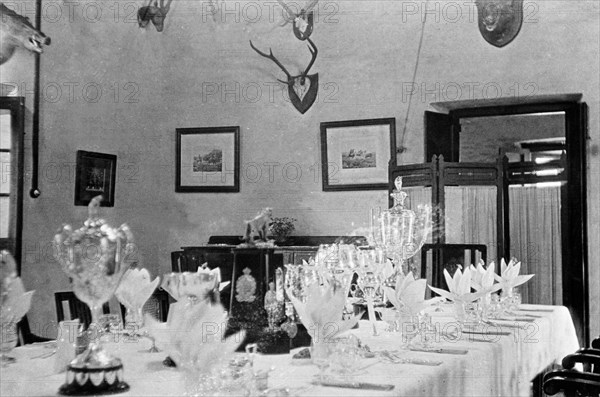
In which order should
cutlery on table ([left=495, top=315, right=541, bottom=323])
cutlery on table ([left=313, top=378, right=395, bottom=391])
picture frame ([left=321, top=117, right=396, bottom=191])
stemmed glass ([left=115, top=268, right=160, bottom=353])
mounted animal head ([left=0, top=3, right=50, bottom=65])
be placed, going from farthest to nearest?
1. picture frame ([left=321, top=117, right=396, bottom=191])
2. mounted animal head ([left=0, top=3, right=50, bottom=65])
3. cutlery on table ([left=495, top=315, right=541, bottom=323])
4. stemmed glass ([left=115, top=268, right=160, bottom=353])
5. cutlery on table ([left=313, top=378, right=395, bottom=391])

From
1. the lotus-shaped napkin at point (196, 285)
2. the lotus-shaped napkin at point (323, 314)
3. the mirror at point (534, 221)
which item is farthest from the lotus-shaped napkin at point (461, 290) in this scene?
the mirror at point (534, 221)

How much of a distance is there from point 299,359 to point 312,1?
5237 mm

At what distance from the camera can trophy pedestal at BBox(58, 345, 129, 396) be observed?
1.77 meters

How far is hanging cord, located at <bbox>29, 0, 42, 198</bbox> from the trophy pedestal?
3.90m

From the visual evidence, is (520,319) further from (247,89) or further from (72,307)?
(247,89)

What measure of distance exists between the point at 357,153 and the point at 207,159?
59.6 inches

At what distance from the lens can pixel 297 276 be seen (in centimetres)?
254

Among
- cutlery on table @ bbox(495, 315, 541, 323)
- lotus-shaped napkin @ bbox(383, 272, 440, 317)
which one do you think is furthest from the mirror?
lotus-shaped napkin @ bbox(383, 272, 440, 317)

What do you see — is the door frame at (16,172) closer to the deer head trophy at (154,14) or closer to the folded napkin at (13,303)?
the deer head trophy at (154,14)

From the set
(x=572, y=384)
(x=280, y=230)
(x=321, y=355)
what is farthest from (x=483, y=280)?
(x=280, y=230)

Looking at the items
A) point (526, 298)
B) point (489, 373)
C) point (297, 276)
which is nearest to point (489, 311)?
point (489, 373)

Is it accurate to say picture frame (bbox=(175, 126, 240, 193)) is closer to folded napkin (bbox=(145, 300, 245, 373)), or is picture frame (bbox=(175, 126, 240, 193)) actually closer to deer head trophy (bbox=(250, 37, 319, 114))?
deer head trophy (bbox=(250, 37, 319, 114))

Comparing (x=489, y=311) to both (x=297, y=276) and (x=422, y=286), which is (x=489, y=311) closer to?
(x=422, y=286)

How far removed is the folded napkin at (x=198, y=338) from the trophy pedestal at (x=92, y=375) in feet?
0.52
